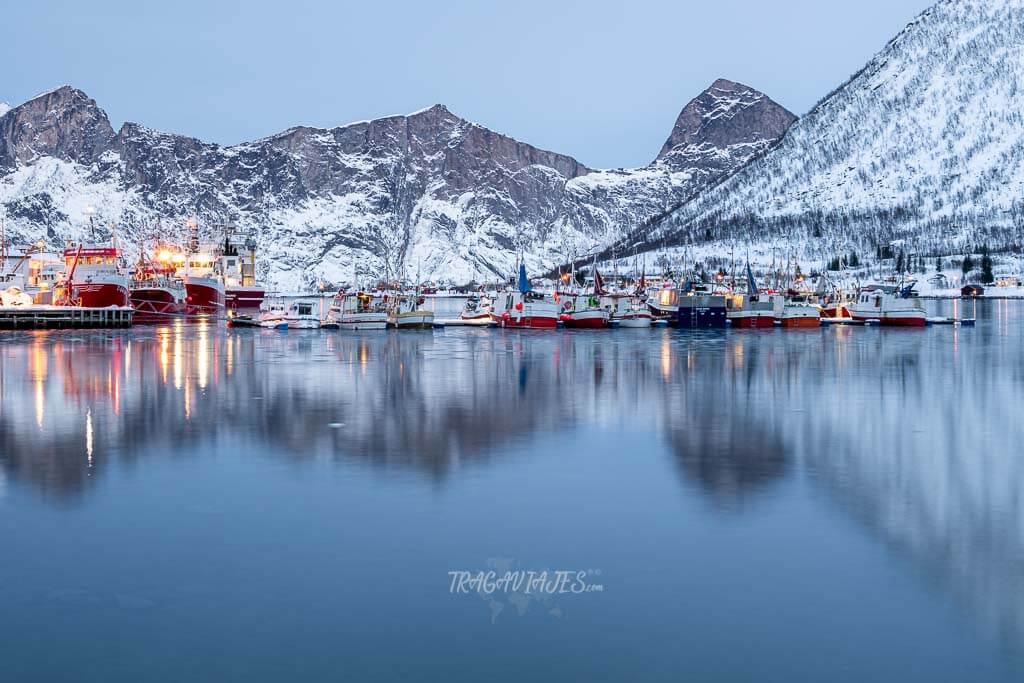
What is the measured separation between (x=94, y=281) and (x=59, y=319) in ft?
56.3

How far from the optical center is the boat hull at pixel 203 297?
157250mm

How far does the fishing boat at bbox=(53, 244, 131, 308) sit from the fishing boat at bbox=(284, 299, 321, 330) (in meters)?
23.1

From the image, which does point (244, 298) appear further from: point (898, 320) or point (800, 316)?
point (898, 320)

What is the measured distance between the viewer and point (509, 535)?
1845 centimetres

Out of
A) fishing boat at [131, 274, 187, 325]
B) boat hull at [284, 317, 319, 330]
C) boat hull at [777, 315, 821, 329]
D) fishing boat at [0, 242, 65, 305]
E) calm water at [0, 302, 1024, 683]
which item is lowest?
calm water at [0, 302, 1024, 683]

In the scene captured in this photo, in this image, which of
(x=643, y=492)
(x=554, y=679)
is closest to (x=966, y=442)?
(x=643, y=492)

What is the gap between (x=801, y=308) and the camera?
118 metres

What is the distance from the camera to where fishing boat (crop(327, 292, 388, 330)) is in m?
108

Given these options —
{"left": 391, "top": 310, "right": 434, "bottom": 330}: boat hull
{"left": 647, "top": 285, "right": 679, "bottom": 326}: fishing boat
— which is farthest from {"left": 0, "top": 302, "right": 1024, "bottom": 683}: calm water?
{"left": 647, "top": 285, "right": 679, "bottom": 326}: fishing boat

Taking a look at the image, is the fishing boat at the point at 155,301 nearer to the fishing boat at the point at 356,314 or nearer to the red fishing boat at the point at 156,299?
the red fishing boat at the point at 156,299

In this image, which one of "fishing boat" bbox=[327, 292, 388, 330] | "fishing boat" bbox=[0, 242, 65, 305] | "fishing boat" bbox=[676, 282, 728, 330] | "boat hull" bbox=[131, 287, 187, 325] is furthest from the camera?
"fishing boat" bbox=[0, 242, 65, 305]

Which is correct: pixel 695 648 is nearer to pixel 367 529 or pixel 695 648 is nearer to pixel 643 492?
pixel 367 529

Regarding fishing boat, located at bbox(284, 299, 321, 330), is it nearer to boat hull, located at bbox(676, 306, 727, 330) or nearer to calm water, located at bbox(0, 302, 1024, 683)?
boat hull, located at bbox(676, 306, 727, 330)

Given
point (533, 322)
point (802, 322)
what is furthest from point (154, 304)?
point (802, 322)
